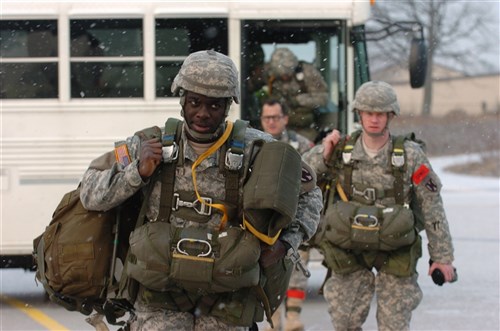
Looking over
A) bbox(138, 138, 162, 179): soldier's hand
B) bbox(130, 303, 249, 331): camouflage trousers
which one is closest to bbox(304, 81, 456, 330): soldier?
bbox(130, 303, 249, 331): camouflage trousers

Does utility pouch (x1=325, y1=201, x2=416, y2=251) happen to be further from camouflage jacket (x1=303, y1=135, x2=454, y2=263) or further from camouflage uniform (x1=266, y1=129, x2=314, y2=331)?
camouflage uniform (x1=266, y1=129, x2=314, y2=331)

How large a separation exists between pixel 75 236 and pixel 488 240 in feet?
36.9

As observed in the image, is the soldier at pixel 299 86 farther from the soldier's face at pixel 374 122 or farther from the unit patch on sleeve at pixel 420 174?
the unit patch on sleeve at pixel 420 174

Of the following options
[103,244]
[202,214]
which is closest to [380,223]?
[202,214]

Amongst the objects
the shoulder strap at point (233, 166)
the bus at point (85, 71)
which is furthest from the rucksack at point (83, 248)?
the bus at point (85, 71)

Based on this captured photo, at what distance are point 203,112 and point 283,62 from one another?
226 inches

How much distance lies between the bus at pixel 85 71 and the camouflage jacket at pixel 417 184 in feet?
10.9

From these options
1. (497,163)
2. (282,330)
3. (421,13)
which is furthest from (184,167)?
(421,13)

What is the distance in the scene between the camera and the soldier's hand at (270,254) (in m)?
4.79

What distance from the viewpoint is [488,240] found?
15406 millimetres

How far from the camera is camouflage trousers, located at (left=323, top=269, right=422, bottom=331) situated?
270 inches

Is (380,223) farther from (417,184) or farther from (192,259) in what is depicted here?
(192,259)

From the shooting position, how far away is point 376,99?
7.02 metres

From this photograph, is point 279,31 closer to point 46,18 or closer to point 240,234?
point 46,18
